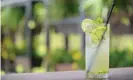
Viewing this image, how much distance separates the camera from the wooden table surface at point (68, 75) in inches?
40.2

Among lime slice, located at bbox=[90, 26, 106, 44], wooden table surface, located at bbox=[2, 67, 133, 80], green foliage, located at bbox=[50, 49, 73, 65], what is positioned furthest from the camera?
green foliage, located at bbox=[50, 49, 73, 65]

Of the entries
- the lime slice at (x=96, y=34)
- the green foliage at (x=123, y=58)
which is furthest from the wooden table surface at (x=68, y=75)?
the lime slice at (x=96, y=34)

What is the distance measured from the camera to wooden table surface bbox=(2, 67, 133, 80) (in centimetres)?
102

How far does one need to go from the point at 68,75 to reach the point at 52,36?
204 mm

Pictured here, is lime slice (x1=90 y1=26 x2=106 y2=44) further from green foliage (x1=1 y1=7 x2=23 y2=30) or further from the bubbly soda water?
green foliage (x1=1 y1=7 x2=23 y2=30)

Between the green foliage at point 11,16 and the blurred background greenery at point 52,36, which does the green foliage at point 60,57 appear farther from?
the green foliage at point 11,16

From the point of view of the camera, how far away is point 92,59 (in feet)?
2.95

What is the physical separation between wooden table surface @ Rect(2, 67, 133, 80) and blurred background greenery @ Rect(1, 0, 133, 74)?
29 millimetres

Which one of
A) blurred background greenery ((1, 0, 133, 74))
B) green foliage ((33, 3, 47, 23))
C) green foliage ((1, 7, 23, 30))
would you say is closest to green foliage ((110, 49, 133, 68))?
blurred background greenery ((1, 0, 133, 74))

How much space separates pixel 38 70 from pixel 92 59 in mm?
392

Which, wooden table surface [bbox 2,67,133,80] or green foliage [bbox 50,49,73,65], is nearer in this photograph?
wooden table surface [bbox 2,67,133,80]

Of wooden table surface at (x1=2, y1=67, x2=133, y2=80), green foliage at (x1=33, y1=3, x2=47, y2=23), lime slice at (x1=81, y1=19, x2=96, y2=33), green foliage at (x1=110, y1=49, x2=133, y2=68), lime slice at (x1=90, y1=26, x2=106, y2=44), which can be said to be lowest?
wooden table surface at (x1=2, y1=67, x2=133, y2=80)

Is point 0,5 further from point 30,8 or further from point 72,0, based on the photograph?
point 72,0

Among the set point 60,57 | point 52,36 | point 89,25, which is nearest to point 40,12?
point 52,36
